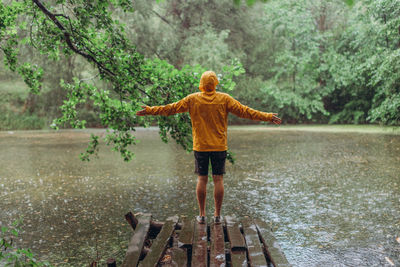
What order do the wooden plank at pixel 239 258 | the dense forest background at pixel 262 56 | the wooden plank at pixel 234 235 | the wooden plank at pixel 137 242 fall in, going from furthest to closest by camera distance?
the dense forest background at pixel 262 56 < the wooden plank at pixel 234 235 < the wooden plank at pixel 137 242 < the wooden plank at pixel 239 258

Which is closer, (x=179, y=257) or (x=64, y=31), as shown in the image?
(x=179, y=257)

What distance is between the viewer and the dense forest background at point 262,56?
994 inches

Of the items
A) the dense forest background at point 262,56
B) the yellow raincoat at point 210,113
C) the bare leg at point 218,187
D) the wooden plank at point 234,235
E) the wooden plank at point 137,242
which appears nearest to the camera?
the wooden plank at point 137,242

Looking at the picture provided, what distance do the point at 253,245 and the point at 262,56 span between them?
28.3 meters

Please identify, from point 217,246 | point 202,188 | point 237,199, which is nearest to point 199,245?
point 217,246

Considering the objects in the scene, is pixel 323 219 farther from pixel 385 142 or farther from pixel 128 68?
pixel 385 142

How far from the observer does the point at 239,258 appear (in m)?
3.53

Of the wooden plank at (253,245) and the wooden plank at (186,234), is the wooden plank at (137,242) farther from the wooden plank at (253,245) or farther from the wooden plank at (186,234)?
the wooden plank at (253,245)

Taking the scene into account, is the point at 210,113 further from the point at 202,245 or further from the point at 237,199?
the point at 237,199

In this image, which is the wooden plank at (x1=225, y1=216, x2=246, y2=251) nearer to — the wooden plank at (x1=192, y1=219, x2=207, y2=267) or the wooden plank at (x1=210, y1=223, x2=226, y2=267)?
the wooden plank at (x1=210, y1=223, x2=226, y2=267)

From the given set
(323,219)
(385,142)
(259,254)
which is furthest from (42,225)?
(385,142)

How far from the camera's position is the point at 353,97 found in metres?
28.0

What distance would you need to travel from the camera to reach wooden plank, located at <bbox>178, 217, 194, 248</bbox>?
12.7 ft

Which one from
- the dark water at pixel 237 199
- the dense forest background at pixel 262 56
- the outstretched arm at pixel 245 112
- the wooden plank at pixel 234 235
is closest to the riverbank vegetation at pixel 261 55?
the dense forest background at pixel 262 56
